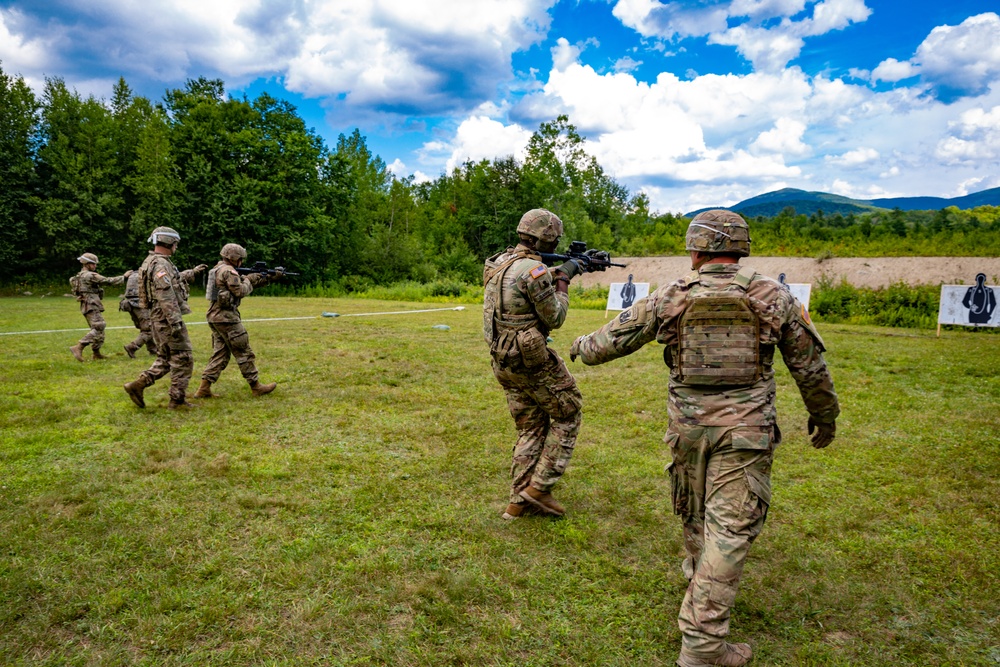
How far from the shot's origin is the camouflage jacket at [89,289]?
11.9 m

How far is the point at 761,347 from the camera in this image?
321 cm

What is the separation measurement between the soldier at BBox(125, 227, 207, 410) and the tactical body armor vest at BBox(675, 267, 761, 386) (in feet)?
23.3

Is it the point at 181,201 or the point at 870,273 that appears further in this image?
the point at 181,201

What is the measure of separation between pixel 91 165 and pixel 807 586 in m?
41.4

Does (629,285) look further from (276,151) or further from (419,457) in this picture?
(276,151)

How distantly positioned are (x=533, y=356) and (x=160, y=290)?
19.6 feet

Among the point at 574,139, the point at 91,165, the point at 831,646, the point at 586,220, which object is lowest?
the point at 831,646

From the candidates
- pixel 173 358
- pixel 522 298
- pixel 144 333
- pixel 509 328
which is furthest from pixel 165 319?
pixel 522 298

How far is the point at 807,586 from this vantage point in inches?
155

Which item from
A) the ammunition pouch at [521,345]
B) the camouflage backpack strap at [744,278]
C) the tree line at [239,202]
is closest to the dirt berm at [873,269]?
the tree line at [239,202]

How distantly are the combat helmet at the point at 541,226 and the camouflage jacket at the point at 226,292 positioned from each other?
524 centimetres

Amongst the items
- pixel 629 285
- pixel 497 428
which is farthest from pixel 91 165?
pixel 497 428

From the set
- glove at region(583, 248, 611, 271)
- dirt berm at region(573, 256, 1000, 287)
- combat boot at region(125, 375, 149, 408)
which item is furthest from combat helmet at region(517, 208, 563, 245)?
dirt berm at region(573, 256, 1000, 287)

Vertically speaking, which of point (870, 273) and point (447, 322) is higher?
point (870, 273)
